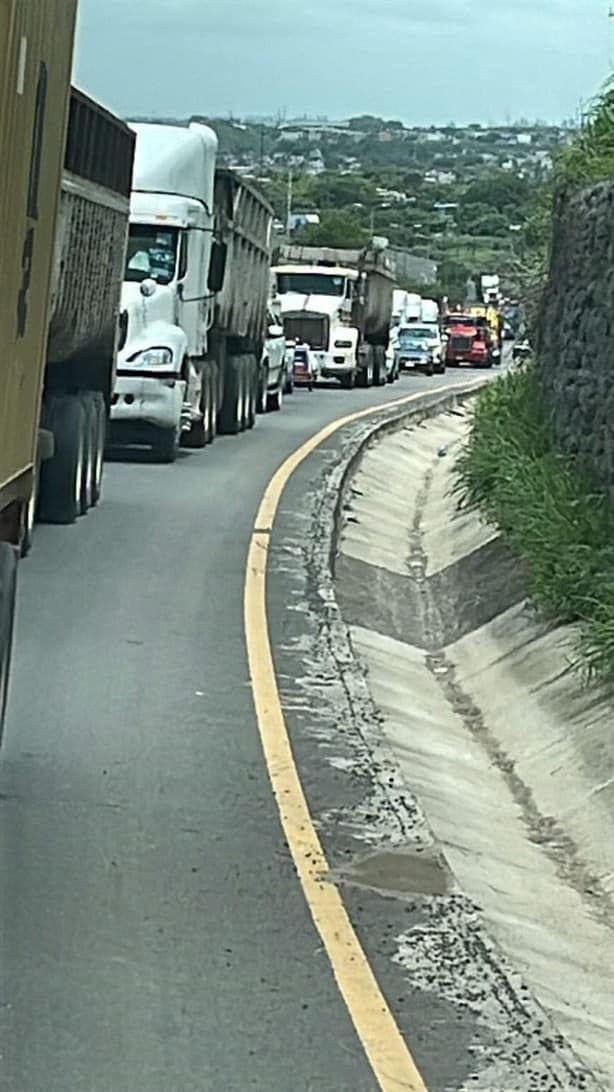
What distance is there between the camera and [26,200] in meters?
8.69

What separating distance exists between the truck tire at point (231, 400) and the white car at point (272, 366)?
4.55 m

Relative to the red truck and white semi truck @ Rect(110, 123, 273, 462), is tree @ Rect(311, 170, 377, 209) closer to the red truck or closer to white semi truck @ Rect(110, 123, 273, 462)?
the red truck

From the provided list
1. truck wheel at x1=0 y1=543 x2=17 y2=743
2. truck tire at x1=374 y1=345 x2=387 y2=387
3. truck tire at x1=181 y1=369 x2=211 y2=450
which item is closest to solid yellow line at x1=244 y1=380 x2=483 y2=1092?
truck wheel at x1=0 y1=543 x2=17 y2=743

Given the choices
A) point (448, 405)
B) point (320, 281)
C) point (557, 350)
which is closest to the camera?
point (557, 350)

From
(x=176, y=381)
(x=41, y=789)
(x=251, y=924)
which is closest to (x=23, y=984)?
(x=251, y=924)

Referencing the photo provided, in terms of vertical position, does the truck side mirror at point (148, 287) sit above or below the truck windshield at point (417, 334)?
above

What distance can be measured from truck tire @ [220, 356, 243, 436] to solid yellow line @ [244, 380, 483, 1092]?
53.3 feet

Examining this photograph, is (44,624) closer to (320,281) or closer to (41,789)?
(41,789)

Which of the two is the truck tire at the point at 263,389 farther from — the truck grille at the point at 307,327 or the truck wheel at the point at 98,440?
the truck wheel at the point at 98,440

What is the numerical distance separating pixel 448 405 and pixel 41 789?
3804 centimetres

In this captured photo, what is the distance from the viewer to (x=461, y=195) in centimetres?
18100

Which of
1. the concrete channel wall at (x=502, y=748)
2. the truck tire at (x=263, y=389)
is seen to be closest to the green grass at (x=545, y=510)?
the concrete channel wall at (x=502, y=748)

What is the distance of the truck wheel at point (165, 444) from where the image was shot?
1040 inches

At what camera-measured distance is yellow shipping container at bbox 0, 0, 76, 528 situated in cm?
785
